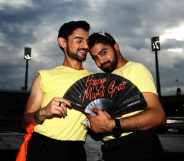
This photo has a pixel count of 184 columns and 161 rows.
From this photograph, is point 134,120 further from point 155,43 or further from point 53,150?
point 155,43

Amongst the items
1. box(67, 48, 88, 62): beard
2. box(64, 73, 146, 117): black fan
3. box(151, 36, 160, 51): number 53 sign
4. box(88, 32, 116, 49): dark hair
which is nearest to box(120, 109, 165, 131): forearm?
box(64, 73, 146, 117): black fan

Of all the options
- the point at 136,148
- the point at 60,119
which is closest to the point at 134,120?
the point at 136,148

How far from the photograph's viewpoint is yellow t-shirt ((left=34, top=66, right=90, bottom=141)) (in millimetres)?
2896

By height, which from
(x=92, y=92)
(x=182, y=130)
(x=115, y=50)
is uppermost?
(x=115, y=50)

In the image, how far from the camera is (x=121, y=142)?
2607 millimetres

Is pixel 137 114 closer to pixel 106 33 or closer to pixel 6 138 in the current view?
pixel 106 33

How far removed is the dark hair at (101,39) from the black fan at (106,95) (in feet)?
0.90

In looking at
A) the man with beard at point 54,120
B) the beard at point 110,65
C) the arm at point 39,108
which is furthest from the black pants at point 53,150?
the beard at point 110,65

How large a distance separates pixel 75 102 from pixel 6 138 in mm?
2378

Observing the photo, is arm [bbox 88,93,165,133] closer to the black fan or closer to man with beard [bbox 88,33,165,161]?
man with beard [bbox 88,33,165,161]

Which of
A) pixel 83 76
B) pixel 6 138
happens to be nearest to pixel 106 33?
pixel 83 76

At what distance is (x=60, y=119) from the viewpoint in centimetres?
291

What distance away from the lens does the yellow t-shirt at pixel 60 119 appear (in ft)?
9.50

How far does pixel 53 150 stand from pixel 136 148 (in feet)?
2.30
